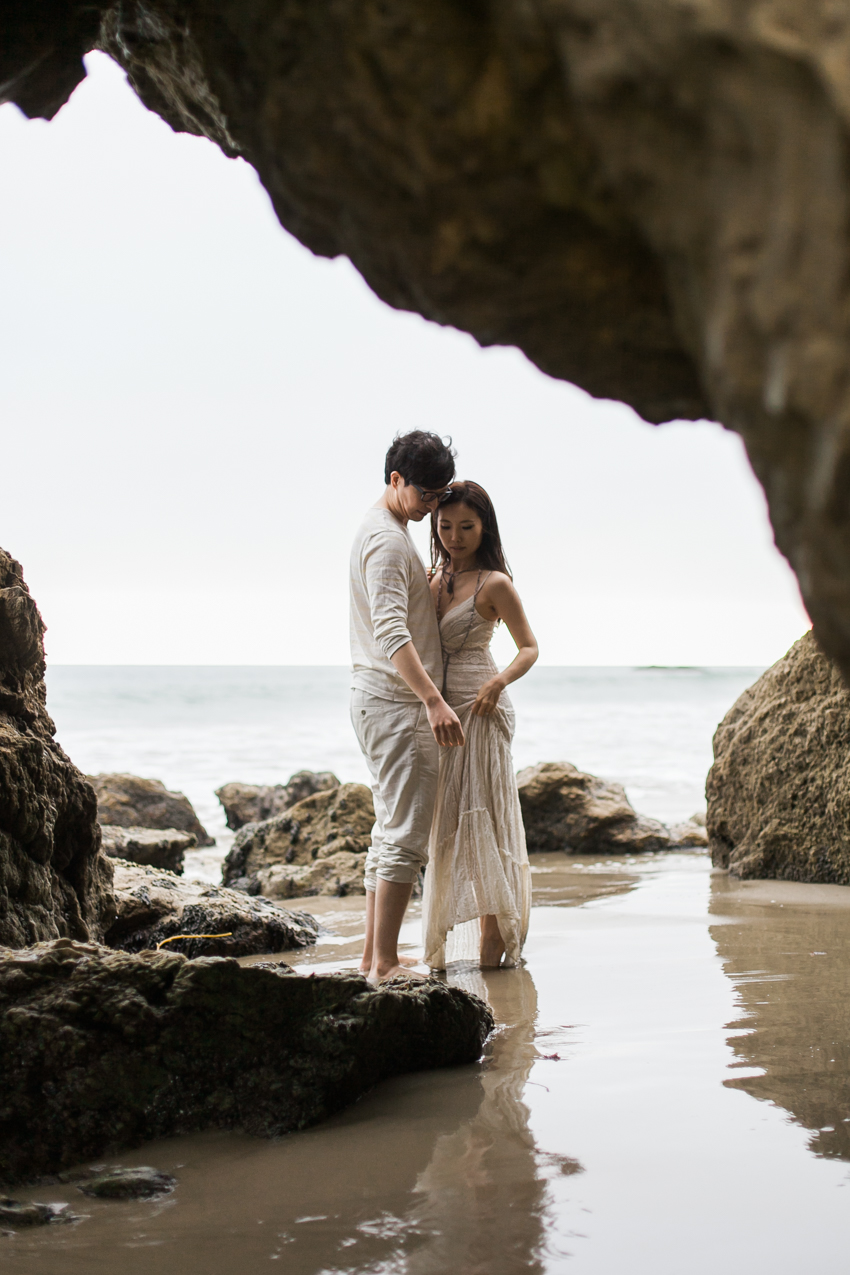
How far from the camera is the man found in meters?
3.93

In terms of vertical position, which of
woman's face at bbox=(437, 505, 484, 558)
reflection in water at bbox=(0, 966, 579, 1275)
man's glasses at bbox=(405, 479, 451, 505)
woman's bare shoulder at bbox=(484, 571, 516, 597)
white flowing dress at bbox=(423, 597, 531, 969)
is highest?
man's glasses at bbox=(405, 479, 451, 505)

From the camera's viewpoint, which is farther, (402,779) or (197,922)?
(197,922)

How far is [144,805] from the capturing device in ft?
30.6

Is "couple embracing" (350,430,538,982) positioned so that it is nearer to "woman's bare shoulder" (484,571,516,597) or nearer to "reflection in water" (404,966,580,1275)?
"woman's bare shoulder" (484,571,516,597)

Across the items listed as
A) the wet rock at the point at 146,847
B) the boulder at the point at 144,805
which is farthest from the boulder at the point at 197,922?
the boulder at the point at 144,805

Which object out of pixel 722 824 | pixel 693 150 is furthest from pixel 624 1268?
pixel 722 824

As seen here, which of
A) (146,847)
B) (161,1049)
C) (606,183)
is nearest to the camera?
(606,183)

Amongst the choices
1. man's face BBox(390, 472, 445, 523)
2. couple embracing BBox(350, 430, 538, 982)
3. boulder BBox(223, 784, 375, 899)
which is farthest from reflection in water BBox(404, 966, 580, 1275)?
boulder BBox(223, 784, 375, 899)

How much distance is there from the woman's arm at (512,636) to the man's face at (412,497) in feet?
1.54

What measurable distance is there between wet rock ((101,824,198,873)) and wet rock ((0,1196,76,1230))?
4023mm

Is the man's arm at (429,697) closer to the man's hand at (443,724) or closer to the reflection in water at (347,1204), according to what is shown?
the man's hand at (443,724)

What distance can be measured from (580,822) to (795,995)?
4.31 m

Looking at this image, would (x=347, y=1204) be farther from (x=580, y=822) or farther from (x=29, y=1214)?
(x=580, y=822)

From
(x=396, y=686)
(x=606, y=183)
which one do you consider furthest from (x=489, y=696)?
(x=606, y=183)
